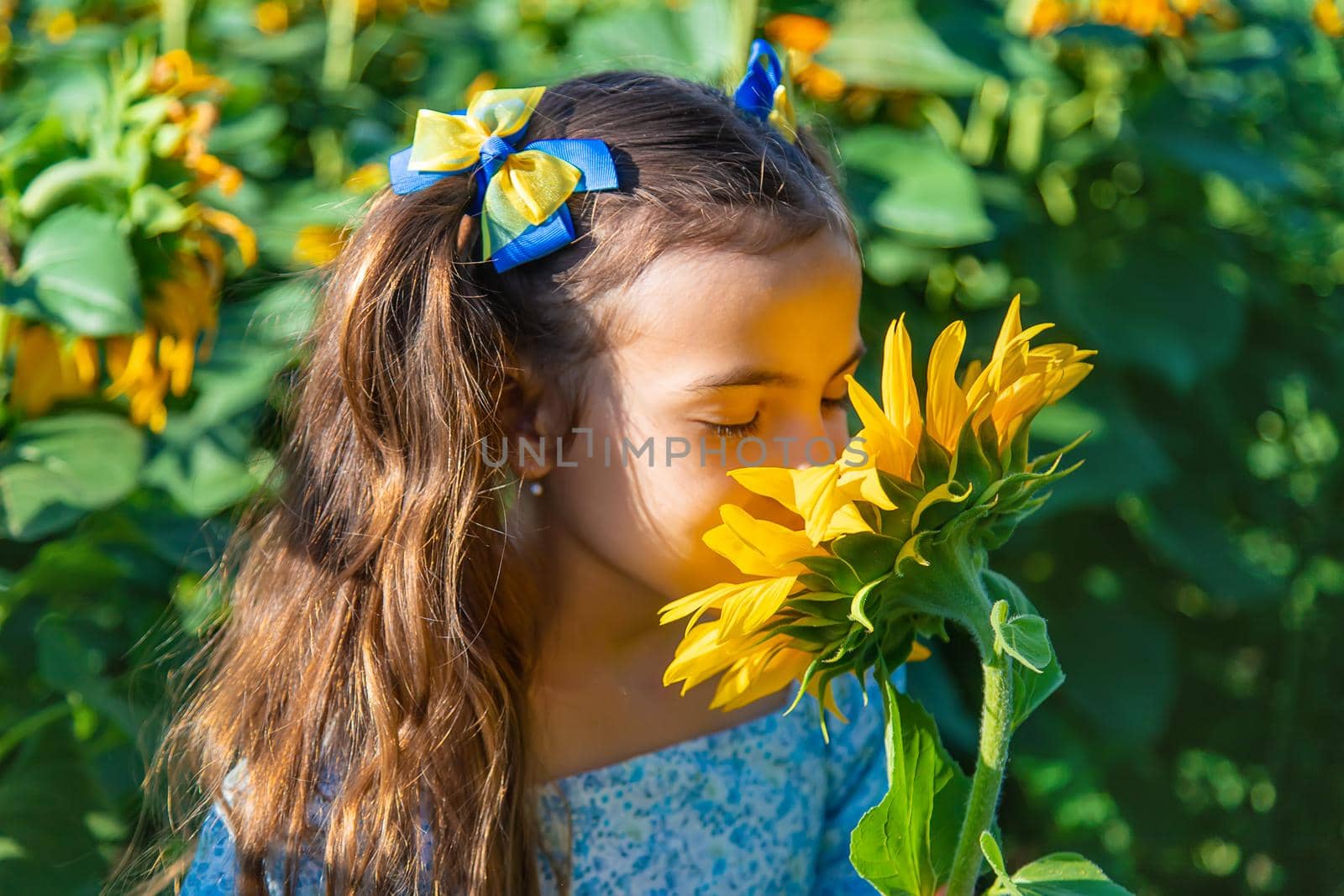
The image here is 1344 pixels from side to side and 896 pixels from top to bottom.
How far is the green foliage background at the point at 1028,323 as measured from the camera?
3.64 feet

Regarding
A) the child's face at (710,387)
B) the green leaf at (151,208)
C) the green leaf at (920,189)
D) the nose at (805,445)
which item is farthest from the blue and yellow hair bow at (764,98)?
the green leaf at (151,208)

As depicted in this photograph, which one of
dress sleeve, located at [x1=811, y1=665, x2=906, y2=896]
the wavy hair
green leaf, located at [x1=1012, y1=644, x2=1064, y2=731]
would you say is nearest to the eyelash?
the wavy hair

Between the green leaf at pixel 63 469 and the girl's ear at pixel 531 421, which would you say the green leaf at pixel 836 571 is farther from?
the green leaf at pixel 63 469

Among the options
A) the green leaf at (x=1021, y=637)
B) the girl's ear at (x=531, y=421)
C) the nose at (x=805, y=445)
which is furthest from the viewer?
the girl's ear at (x=531, y=421)

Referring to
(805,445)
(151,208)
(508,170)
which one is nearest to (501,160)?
(508,170)

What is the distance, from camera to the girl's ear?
90 centimetres

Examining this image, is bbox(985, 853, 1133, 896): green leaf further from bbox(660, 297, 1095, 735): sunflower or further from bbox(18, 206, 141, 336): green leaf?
bbox(18, 206, 141, 336): green leaf

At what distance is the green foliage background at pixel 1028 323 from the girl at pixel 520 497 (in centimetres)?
20

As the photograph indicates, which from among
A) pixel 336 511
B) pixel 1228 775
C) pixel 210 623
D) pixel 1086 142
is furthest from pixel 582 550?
pixel 1228 775

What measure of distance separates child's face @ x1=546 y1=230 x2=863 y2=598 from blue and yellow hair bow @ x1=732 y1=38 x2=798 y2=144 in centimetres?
12

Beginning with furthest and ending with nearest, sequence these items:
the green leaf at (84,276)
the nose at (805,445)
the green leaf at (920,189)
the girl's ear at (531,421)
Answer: the green leaf at (920,189) < the green leaf at (84,276) < the girl's ear at (531,421) < the nose at (805,445)

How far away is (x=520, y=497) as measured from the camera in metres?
0.98

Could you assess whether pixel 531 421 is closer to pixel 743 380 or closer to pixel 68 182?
pixel 743 380

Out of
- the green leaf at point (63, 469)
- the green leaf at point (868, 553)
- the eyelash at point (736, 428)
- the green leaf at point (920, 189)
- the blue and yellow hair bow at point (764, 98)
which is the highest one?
the blue and yellow hair bow at point (764, 98)
